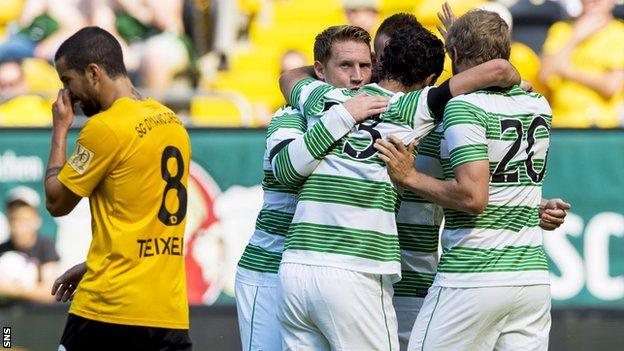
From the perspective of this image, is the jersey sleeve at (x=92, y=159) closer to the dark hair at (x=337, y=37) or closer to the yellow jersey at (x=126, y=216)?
the yellow jersey at (x=126, y=216)

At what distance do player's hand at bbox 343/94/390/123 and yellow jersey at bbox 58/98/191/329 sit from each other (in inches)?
29.1

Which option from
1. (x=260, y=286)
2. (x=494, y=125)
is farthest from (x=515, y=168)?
(x=260, y=286)

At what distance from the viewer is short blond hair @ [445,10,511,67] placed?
441cm

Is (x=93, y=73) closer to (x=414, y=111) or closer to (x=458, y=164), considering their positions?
(x=414, y=111)

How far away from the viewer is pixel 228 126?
357 inches

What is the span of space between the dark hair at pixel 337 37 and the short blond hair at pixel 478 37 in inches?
19.4

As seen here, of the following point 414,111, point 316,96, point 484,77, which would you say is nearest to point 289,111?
point 316,96

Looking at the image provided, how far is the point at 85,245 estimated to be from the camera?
29.0 ft

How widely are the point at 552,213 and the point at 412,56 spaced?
3.11 ft

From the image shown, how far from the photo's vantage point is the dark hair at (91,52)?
432cm

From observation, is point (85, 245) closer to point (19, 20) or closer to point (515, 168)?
point (19, 20)

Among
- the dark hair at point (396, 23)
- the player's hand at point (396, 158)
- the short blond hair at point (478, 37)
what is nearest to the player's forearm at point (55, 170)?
the player's hand at point (396, 158)

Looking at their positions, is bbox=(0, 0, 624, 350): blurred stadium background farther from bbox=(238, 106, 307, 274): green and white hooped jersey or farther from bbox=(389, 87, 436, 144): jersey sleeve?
bbox=(389, 87, 436, 144): jersey sleeve

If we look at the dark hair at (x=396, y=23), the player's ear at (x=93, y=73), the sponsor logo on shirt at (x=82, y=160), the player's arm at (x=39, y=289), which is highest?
the dark hair at (x=396, y=23)
